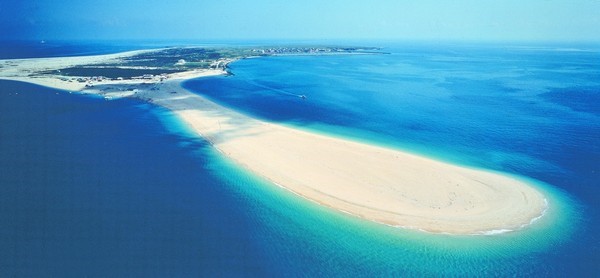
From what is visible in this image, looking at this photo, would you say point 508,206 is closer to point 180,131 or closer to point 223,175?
point 223,175

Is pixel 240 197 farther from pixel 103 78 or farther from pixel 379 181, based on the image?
pixel 103 78

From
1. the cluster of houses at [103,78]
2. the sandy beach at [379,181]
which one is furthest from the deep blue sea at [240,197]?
the cluster of houses at [103,78]

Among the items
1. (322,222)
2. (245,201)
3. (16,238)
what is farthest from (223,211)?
(16,238)

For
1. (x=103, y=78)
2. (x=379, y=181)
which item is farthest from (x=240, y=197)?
(x=103, y=78)

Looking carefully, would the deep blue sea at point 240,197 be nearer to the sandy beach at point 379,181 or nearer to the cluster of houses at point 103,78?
the sandy beach at point 379,181

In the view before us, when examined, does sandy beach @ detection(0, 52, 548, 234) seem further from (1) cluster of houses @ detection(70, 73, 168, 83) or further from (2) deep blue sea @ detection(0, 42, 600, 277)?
(1) cluster of houses @ detection(70, 73, 168, 83)

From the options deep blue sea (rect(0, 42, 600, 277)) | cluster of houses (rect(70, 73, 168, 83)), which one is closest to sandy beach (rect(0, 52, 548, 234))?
deep blue sea (rect(0, 42, 600, 277))
